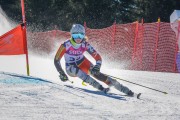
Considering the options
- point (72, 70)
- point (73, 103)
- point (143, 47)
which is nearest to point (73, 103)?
point (73, 103)

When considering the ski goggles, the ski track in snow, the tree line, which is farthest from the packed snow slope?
the tree line

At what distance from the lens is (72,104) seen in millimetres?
6973

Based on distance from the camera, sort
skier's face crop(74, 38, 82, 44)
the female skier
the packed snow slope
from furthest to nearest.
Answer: skier's face crop(74, 38, 82, 44), the female skier, the packed snow slope

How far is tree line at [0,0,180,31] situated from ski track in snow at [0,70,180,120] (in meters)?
24.2

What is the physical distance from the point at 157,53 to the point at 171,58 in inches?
25.9

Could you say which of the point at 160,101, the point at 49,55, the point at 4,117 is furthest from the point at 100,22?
the point at 4,117

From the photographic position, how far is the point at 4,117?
5672 mm

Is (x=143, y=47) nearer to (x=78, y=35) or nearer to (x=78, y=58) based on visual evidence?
(x=78, y=58)

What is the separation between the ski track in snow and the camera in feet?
20.1

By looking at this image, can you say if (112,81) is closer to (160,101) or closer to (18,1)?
(160,101)

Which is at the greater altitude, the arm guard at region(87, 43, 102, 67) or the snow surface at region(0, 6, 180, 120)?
the arm guard at region(87, 43, 102, 67)

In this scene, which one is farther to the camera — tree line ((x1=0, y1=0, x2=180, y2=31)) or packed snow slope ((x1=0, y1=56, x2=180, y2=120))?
tree line ((x1=0, y1=0, x2=180, y2=31))

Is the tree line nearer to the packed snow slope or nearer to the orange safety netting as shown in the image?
the orange safety netting

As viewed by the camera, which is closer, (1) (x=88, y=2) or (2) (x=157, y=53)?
(2) (x=157, y=53)
